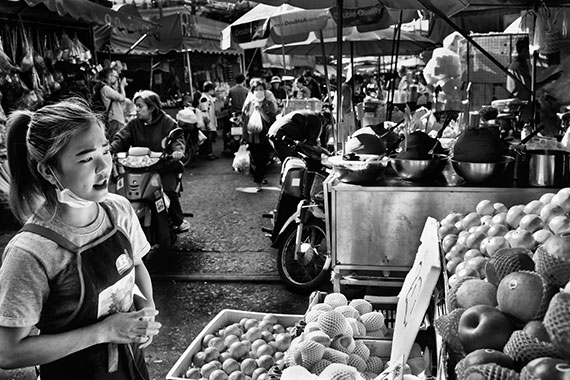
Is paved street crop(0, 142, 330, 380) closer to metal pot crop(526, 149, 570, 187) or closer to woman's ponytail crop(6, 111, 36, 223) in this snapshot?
woman's ponytail crop(6, 111, 36, 223)

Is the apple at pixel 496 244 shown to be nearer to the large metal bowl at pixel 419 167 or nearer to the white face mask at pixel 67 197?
the large metal bowl at pixel 419 167

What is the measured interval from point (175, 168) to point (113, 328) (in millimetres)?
4836

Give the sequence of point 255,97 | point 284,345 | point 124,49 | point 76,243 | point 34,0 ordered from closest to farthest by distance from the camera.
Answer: point 76,243 → point 284,345 → point 34,0 → point 255,97 → point 124,49

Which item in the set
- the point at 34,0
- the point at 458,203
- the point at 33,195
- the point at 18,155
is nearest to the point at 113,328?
the point at 33,195

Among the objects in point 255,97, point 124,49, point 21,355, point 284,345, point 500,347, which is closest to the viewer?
point 500,347

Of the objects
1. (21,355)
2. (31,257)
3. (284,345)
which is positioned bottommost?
(284,345)

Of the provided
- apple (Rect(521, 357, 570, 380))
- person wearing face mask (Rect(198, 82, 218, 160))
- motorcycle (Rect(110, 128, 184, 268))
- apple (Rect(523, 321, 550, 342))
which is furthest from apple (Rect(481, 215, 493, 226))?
person wearing face mask (Rect(198, 82, 218, 160))

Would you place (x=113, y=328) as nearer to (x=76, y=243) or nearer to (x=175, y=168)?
(x=76, y=243)

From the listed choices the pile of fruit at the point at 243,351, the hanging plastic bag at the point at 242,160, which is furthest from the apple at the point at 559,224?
the hanging plastic bag at the point at 242,160

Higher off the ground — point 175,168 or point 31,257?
point 31,257

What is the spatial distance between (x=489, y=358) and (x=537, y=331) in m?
0.14

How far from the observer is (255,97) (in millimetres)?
10938

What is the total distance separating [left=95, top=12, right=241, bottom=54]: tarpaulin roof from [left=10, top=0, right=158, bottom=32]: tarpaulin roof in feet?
6.25

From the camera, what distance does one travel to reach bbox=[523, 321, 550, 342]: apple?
1374mm
